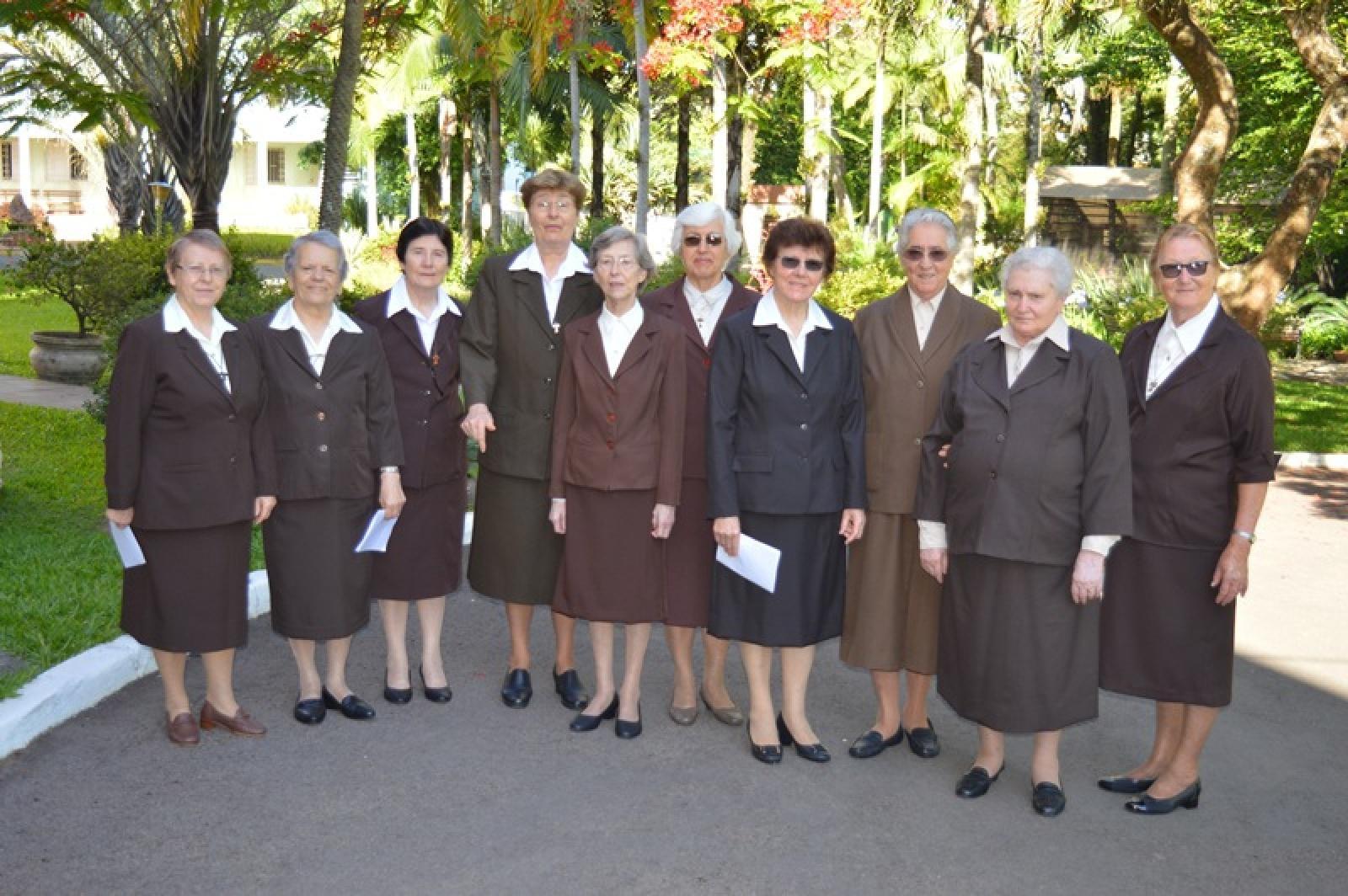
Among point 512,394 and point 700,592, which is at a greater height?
point 512,394

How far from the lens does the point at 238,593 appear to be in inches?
203

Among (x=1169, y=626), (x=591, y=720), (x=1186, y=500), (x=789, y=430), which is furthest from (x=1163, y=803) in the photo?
(x=591, y=720)

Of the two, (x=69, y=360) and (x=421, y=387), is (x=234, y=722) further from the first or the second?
(x=69, y=360)

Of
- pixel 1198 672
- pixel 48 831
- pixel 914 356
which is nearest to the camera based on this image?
pixel 48 831

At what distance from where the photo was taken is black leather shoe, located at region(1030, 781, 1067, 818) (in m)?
4.71

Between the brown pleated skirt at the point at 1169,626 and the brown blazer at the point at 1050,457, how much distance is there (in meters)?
0.31

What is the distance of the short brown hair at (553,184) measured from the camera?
5.44m

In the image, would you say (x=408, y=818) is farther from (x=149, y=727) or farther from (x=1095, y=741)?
(x=1095, y=741)

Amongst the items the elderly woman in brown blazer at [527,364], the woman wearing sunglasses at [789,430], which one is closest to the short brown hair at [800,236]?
the woman wearing sunglasses at [789,430]

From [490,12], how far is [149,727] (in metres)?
12.9

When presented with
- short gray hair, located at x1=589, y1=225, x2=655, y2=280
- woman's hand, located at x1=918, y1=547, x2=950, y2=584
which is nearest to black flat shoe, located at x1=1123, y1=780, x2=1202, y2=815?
woman's hand, located at x1=918, y1=547, x2=950, y2=584

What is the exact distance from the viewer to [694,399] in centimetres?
Answer: 541

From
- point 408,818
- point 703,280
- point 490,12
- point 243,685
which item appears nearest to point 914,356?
point 703,280

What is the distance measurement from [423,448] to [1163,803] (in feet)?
10.1
